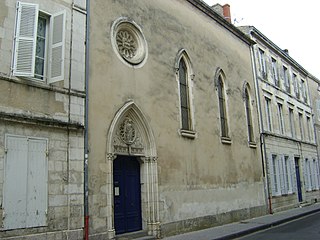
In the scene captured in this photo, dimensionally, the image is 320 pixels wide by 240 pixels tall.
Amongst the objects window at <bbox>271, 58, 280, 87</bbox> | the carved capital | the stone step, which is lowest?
the stone step

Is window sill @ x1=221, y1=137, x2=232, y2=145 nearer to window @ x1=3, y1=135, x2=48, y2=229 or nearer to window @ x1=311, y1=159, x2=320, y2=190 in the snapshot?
window @ x1=3, y1=135, x2=48, y2=229

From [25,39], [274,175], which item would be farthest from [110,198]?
[274,175]

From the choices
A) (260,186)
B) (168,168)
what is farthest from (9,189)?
(260,186)

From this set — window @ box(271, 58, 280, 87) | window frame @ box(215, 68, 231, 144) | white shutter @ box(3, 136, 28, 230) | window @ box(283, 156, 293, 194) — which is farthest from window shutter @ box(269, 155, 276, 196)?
white shutter @ box(3, 136, 28, 230)

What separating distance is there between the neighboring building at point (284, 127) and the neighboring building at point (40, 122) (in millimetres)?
11194

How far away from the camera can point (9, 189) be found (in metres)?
6.25

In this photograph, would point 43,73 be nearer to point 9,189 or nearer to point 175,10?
point 9,189

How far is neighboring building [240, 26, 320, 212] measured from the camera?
1705 cm

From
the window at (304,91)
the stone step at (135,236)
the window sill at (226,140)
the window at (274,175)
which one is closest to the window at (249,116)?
the window at (274,175)

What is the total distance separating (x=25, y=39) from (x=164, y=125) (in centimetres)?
494

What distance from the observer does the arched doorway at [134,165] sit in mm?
8789

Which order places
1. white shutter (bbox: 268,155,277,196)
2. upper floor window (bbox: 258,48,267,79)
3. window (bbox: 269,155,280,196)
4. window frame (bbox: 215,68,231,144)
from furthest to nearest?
upper floor window (bbox: 258,48,267,79), window (bbox: 269,155,280,196), white shutter (bbox: 268,155,277,196), window frame (bbox: 215,68,231,144)

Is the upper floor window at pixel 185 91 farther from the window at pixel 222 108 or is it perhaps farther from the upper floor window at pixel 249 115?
the upper floor window at pixel 249 115

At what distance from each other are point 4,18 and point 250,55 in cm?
1330
